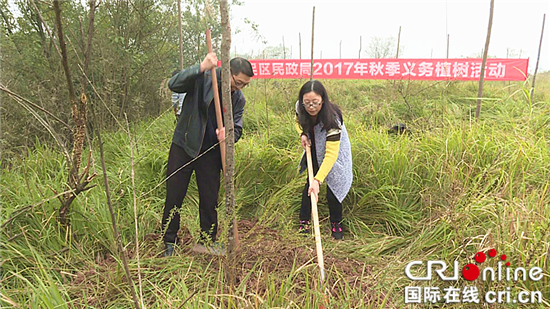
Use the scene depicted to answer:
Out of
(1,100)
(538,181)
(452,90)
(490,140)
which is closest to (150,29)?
(1,100)

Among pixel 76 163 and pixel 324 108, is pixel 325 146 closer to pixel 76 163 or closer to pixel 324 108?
pixel 324 108

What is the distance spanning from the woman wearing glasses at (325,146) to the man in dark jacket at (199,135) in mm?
465

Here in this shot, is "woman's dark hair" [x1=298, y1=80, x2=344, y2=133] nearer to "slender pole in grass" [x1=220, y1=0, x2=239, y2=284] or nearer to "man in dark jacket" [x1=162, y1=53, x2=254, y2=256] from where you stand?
"man in dark jacket" [x1=162, y1=53, x2=254, y2=256]

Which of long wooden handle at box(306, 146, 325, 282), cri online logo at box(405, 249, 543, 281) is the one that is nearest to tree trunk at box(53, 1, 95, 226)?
long wooden handle at box(306, 146, 325, 282)

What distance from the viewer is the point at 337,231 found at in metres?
2.35

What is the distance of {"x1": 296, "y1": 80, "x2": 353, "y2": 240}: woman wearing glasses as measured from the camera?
2.01 metres

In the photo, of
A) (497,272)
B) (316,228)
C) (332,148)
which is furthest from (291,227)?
(497,272)

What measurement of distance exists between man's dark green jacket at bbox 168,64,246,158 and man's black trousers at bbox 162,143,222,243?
0.10 m

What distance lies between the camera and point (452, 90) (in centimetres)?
569

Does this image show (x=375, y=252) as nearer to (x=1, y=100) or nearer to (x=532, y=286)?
(x=532, y=286)

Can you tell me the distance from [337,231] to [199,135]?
1252 millimetres

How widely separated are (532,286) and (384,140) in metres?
1.61

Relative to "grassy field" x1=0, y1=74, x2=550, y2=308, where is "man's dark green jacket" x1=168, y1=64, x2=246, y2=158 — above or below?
above

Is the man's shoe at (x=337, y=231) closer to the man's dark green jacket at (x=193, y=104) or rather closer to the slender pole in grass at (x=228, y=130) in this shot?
the slender pole in grass at (x=228, y=130)
